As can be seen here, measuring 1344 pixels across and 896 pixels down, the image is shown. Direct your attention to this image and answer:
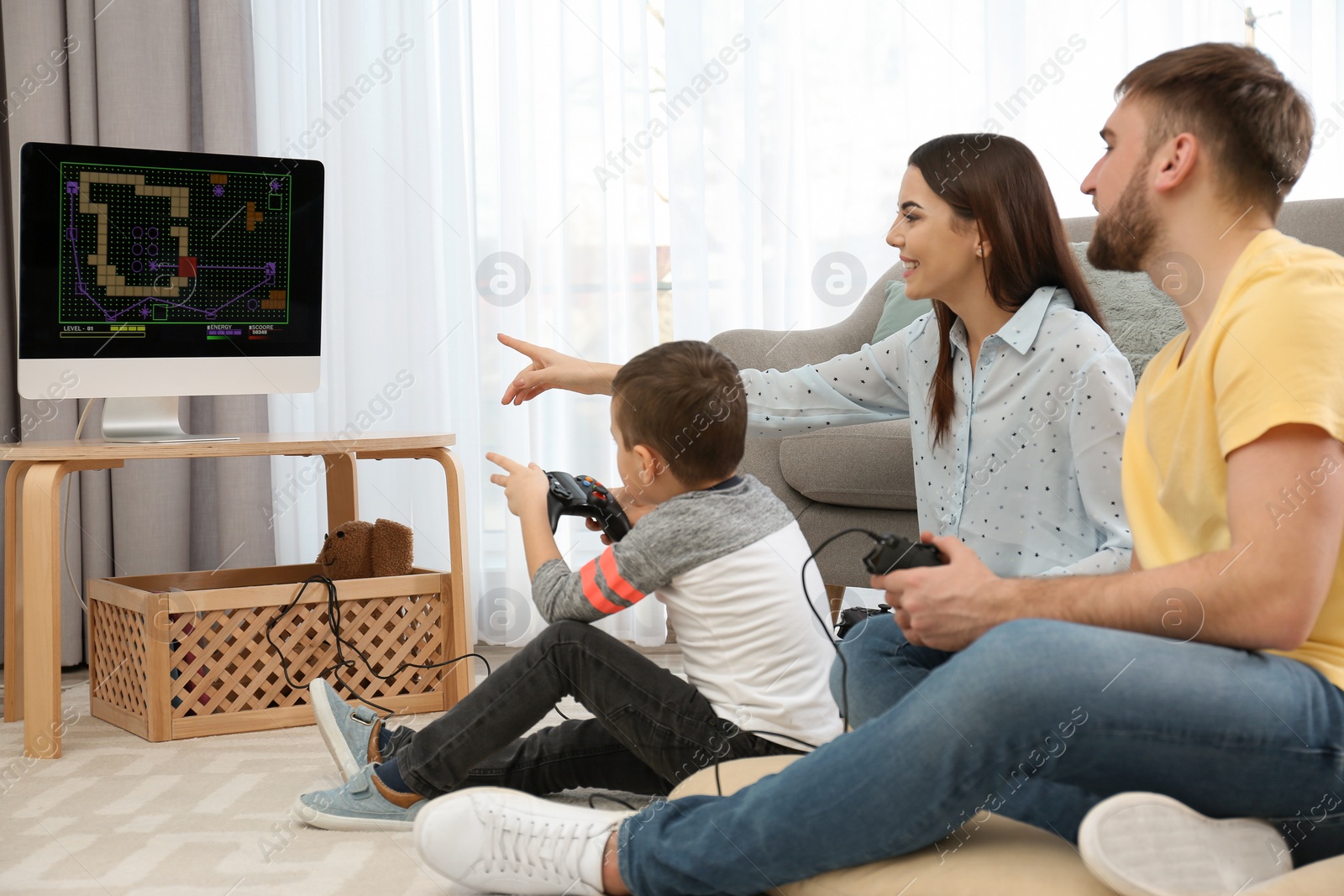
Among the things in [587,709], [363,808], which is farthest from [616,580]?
[363,808]

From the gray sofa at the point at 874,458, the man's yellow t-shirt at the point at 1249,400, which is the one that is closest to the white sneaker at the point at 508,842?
the man's yellow t-shirt at the point at 1249,400

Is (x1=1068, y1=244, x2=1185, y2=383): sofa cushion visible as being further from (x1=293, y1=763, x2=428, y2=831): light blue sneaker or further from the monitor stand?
the monitor stand

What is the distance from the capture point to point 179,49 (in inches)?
92.9

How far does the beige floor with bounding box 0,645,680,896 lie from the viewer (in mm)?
1105

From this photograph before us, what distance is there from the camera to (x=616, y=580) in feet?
3.84

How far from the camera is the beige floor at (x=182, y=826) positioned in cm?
111

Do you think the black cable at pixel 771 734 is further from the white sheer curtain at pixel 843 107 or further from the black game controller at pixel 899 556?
the white sheer curtain at pixel 843 107

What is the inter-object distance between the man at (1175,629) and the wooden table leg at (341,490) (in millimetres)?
1269

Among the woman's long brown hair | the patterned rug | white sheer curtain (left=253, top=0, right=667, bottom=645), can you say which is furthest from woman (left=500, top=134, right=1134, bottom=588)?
white sheer curtain (left=253, top=0, right=667, bottom=645)

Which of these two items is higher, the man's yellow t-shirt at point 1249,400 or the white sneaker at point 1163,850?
the man's yellow t-shirt at point 1249,400

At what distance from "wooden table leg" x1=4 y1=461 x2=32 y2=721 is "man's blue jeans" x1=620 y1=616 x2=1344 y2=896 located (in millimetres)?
1449

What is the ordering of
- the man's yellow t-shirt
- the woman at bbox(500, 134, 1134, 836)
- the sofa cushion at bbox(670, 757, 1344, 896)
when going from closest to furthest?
the man's yellow t-shirt
the sofa cushion at bbox(670, 757, 1344, 896)
the woman at bbox(500, 134, 1134, 836)

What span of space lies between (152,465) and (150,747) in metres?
0.87

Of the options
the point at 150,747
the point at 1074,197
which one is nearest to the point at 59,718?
the point at 150,747
